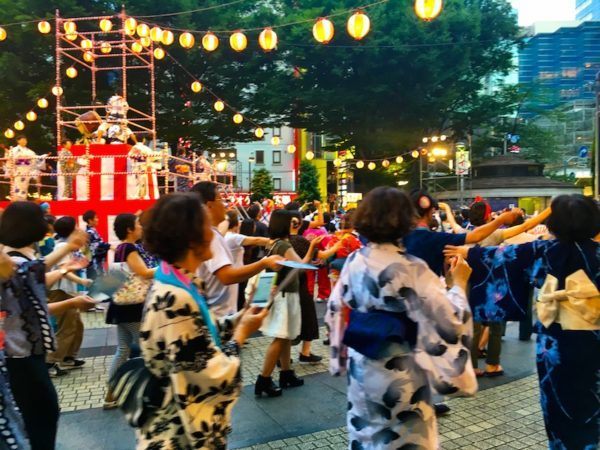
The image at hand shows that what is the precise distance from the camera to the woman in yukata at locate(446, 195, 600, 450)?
9.86 feet

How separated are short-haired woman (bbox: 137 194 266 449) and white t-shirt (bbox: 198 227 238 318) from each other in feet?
4.07

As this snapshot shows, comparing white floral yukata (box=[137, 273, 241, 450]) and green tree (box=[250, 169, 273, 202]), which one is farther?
green tree (box=[250, 169, 273, 202])

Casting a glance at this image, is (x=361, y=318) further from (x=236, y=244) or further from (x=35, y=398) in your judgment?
(x=236, y=244)

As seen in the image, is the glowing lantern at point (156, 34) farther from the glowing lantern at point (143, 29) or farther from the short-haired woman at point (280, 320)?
the short-haired woman at point (280, 320)

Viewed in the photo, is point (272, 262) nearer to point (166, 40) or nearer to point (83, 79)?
point (166, 40)

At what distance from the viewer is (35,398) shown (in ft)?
9.52

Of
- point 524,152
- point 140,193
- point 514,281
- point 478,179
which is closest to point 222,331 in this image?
point 514,281

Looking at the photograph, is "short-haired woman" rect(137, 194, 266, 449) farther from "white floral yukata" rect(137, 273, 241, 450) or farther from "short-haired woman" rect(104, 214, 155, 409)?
"short-haired woman" rect(104, 214, 155, 409)

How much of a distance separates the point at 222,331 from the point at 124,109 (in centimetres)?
1267

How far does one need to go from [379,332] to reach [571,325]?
59.3 inches

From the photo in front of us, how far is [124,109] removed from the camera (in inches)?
533

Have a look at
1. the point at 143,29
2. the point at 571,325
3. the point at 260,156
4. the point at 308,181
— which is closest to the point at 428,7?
the point at 143,29

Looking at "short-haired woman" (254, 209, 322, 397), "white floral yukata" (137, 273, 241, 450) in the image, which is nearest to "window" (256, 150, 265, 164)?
"short-haired woman" (254, 209, 322, 397)

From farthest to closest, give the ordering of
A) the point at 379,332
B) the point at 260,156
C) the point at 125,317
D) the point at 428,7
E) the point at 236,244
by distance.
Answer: the point at 260,156 → the point at 428,7 → the point at 236,244 → the point at 125,317 → the point at 379,332
